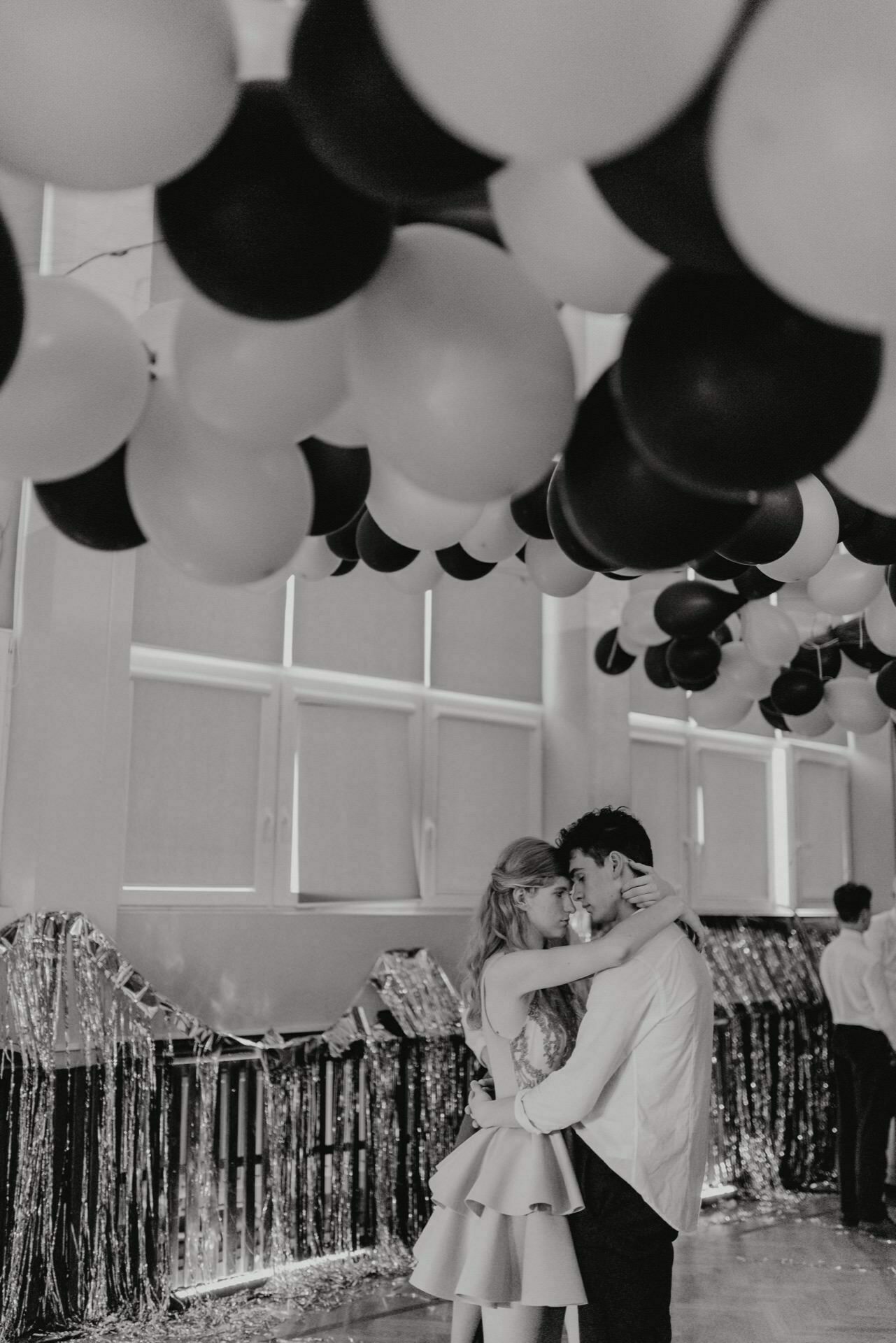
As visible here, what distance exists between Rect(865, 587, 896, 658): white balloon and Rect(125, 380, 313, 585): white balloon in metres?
2.25

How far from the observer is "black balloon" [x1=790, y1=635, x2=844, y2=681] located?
4.54 m

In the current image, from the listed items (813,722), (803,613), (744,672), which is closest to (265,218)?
(744,672)

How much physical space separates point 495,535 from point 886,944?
13.1 feet

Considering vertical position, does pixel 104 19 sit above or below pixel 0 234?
above

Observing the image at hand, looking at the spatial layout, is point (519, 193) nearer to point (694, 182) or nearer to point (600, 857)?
point (694, 182)

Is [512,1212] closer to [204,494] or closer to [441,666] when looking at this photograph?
[204,494]

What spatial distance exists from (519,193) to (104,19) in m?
0.49

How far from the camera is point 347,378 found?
1374 millimetres

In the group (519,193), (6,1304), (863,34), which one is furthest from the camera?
(6,1304)

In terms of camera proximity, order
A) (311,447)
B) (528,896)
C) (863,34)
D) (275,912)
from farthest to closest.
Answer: (275,912) → (528,896) → (311,447) → (863,34)

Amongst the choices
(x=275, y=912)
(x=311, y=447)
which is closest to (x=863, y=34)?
(x=311, y=447)

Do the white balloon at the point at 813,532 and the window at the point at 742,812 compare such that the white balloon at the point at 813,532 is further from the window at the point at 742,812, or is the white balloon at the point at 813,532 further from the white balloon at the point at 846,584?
the window at the point at 742,812

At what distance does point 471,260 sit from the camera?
127 cm

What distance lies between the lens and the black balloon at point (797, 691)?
4.45m
